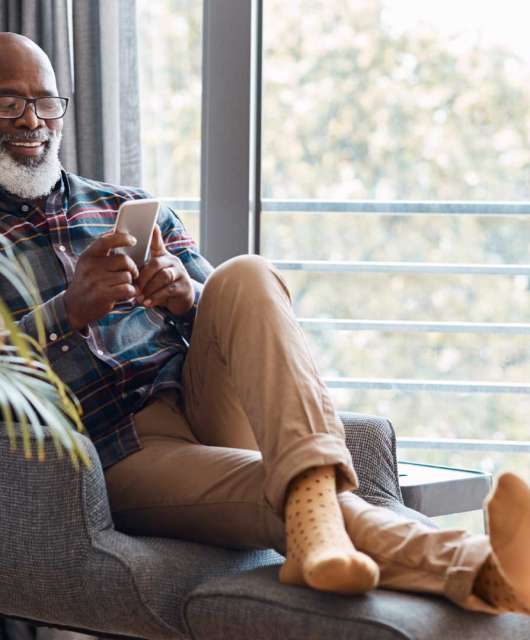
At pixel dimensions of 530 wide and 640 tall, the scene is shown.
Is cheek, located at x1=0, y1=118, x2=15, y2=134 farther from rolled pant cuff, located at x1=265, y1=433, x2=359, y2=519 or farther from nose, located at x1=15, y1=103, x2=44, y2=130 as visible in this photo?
rolled pant cuff, located at x1=265, y1=433, x2=359, y2=519

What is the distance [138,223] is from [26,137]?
0.55 meters

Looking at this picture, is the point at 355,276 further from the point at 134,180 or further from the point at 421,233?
the point at 134,180

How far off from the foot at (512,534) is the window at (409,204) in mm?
1672

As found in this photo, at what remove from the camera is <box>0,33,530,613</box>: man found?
4.72 ft

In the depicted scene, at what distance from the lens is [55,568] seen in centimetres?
160

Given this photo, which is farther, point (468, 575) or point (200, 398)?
point (200, 398)

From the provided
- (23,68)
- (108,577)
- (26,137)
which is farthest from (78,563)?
(23,68)

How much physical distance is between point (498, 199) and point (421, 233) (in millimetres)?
252

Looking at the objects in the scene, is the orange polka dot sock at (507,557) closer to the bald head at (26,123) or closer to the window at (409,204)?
the bald head at (26,123)

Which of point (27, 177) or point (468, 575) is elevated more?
point (27, 177)

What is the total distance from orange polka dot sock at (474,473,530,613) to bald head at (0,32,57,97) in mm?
1434

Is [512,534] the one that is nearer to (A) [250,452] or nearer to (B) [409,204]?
(A) [250,452]

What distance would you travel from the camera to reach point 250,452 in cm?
181

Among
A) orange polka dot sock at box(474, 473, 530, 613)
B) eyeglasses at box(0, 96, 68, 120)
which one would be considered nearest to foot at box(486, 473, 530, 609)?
orange polka dot sock at box(474, 473, 530, 613)
